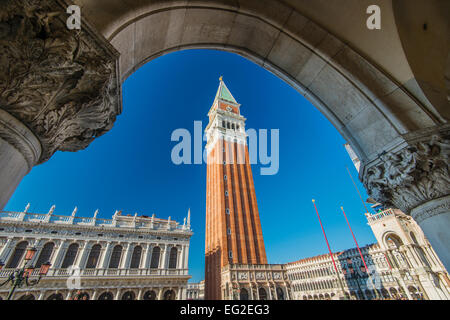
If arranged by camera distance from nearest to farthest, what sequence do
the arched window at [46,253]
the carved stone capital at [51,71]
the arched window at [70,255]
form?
the carved stone capital at [51,71]
the arched window at [46,253]
the arched window at [70,255]

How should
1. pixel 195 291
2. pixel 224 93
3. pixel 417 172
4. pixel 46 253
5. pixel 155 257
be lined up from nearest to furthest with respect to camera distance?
pixel 417 172 < pixel 46 253 < pixel 155 257 < pixel 224 93 < pixel 195 291

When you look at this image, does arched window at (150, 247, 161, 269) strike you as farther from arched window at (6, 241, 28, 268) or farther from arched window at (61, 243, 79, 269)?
arched window at (6, 241, 28, 268)

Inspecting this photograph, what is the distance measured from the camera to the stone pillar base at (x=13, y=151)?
1421 mm

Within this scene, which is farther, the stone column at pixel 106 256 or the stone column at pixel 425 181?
the stone column at pixel 106 256

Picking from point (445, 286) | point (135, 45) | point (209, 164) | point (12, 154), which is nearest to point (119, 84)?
point (135, 45)

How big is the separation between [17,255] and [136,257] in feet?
31.6

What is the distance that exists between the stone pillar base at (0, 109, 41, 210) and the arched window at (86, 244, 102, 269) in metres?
22.9

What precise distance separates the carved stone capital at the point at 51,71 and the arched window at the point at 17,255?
932 inches

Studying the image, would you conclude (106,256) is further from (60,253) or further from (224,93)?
(224,93)

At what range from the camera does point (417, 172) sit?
2.29m

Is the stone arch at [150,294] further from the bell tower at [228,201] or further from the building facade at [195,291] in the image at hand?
the building facade at [195,291]

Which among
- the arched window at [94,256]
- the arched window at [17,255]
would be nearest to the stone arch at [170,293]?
the arched window at [94,256]

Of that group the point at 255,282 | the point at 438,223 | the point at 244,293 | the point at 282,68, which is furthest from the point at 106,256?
the point at 438,223
